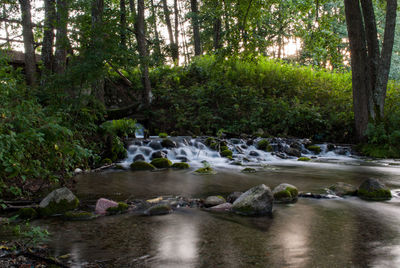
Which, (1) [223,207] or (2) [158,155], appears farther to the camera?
(2) [158,155]

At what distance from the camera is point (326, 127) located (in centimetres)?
1431

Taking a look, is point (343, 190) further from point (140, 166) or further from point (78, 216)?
point (140, 166)

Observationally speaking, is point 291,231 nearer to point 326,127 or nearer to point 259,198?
point 259,198

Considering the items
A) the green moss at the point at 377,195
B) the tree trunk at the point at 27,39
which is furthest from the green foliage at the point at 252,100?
the green moss at the point at 377,195

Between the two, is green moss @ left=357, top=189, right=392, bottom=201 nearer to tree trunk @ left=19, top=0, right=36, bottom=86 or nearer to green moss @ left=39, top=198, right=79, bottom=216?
green moss @ left=39, top=198, right=79, bottom=216

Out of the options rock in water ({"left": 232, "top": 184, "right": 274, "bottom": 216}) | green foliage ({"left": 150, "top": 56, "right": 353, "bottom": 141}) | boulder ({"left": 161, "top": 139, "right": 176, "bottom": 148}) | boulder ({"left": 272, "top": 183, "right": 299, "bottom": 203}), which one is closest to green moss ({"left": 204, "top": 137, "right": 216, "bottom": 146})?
boulder ({"left": 161, "top": 139, "right": 176, "bottom": 148})

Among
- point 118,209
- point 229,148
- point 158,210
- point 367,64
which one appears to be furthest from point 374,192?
point 367,64

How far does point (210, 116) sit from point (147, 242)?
12.8 meters

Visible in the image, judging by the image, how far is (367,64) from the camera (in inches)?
476

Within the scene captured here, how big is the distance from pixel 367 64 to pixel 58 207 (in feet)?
38.9

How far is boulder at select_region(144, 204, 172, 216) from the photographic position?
15.3 feet

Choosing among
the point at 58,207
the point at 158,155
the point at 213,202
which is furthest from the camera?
the point at 158,155

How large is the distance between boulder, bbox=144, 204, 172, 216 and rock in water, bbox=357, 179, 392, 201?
11.2ft

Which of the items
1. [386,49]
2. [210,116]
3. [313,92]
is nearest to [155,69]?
[210,116]
